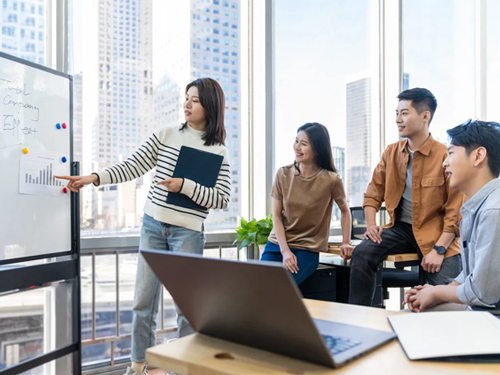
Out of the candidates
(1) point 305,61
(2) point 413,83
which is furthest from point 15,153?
(2) point 413,83

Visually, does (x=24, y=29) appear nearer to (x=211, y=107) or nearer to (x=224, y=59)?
(x=211, y=107)

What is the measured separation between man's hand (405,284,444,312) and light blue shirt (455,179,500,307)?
0.06m

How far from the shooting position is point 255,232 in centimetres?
279

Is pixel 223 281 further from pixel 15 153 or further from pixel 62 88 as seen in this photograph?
pixel 62 88

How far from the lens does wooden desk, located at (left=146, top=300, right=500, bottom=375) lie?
2.05 ft

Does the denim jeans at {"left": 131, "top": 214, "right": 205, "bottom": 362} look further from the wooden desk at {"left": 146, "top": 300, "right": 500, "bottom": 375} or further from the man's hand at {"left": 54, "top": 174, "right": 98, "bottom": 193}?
A: the wooden desk at {"left": 146, "top": 300, "right": 500, "bottom": 375}

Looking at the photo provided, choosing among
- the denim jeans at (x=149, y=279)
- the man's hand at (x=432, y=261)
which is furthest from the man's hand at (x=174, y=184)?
the man's hand at (x=432, y=261)

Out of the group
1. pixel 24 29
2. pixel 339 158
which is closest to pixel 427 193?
pixel 339 158

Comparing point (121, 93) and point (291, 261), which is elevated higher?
point (121, 93)

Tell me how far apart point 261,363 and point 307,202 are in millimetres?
1894

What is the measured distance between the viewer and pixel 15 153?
1.80m

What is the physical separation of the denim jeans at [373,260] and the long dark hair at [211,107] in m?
0.90

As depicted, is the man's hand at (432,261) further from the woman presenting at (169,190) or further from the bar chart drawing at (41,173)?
the bar chart drawing at (41,173)

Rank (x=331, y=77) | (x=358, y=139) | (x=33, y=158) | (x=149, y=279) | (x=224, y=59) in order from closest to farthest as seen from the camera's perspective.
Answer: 1. (x=33, y=158)
2. (x=149, y=279)
3. (x=224, y=59)
4. (x=331, y=77)
5. (x=358, y=139)
